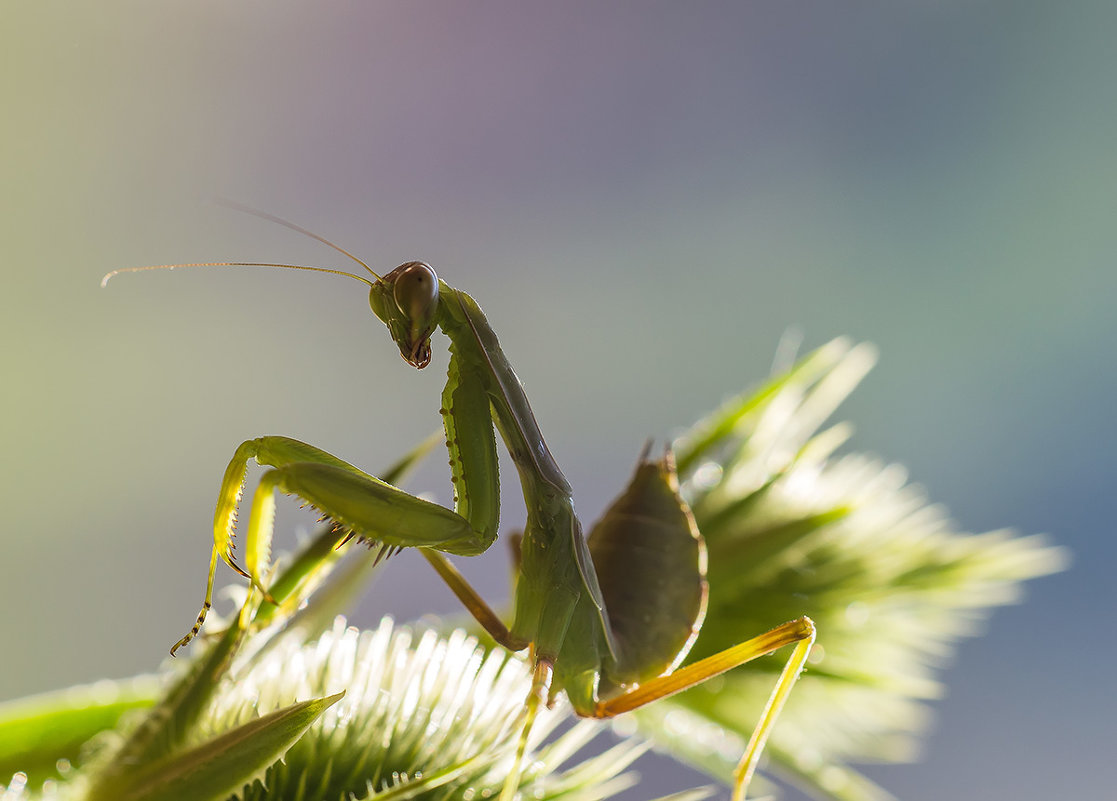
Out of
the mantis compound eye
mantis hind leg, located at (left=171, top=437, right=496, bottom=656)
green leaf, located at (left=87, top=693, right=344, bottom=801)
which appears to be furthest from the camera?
the mantis compound eye

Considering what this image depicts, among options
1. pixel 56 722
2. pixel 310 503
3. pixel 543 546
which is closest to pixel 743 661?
pixel 543 546

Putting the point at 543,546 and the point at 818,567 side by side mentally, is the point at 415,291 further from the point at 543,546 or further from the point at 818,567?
the point at 818,567

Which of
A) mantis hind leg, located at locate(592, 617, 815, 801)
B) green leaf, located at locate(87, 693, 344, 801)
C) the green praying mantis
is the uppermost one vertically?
the green praying mantis

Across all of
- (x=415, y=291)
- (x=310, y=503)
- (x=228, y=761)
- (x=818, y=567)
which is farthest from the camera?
(x=818, y=567)

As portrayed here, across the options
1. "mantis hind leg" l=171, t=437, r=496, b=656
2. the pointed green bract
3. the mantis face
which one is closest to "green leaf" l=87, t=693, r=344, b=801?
"mantis hind leg" l=171, t=437, r=496, b=656

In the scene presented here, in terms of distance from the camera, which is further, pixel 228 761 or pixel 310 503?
pixel 310 503

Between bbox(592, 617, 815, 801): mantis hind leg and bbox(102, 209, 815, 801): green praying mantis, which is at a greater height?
bbox(102, 209, 815, 801): green praying mantis

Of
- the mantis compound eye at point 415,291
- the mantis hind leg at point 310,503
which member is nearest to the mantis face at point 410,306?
the mantis compound eye at point 415,291

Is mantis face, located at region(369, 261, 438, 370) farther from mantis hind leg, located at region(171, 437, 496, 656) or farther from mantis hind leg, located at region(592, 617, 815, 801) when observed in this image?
mantis hind leg, located at region(592, 617, 815, 801)

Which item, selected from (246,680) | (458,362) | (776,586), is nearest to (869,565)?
(776,586)
